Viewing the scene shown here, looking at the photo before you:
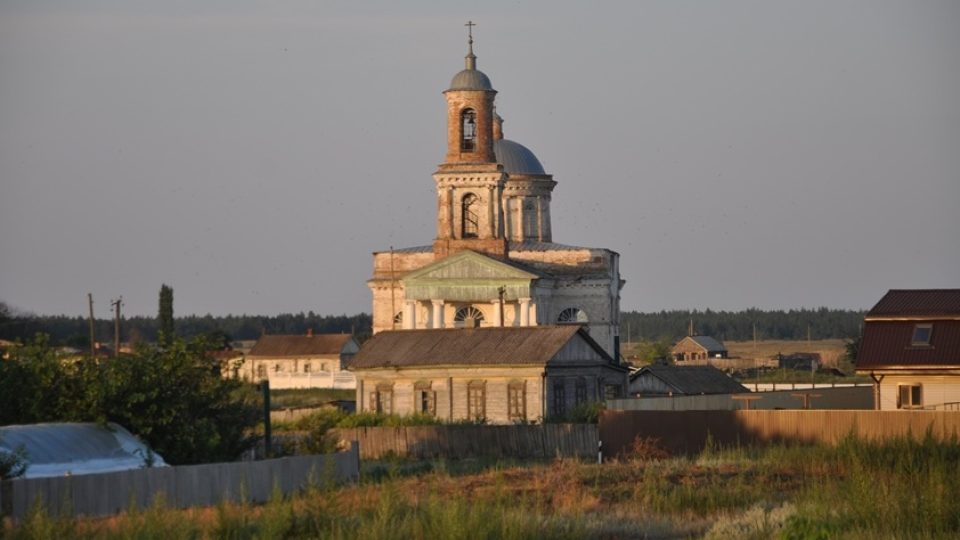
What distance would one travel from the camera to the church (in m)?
78.3

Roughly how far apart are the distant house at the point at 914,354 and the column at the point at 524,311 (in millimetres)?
25757

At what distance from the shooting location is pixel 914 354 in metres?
51.1

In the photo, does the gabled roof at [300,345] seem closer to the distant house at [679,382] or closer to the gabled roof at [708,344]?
the gabled roof at [708,344]

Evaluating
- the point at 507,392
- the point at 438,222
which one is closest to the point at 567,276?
the point at 438,222

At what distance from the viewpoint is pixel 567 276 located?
81000 mm

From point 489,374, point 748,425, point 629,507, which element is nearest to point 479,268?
point 489,374

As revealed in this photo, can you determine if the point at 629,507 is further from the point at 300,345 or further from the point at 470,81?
the point at 300,345

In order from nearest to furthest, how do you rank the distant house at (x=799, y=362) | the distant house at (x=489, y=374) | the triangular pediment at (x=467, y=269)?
the distant house at (x=489, y=374) → the triangular pediment at (x=467, y=269) → the distant house at (x=799, y=362)

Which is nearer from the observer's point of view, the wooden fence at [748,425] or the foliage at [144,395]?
the foliage at [144,395]

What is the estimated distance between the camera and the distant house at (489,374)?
2275 inches

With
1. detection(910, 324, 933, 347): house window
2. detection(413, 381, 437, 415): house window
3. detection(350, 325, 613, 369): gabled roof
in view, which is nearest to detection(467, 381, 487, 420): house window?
detection(350, 325, 613, 369): gabled roof

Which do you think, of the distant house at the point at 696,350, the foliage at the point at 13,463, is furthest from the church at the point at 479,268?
the distant house at the point at 696,350

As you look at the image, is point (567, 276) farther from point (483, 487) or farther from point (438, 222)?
point (483, 487)

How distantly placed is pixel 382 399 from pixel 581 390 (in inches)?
253
